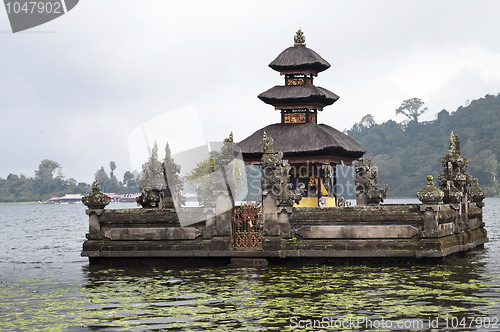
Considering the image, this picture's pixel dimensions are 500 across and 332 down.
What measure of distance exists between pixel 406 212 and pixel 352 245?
99.1 inches

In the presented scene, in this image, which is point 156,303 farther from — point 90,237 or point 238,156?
point 238,156

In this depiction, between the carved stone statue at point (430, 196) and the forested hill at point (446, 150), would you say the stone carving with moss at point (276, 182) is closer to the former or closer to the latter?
the carved stone statue at point (430, 196)

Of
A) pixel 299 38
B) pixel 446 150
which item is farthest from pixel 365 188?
pixel 446 150

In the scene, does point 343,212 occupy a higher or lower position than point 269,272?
higher

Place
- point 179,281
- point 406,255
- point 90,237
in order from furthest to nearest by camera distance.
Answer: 1. point 90,237
2. point 406,255
3. point 179,281

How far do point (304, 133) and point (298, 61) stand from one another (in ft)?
14.5

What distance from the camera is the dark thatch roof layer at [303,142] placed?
44719 millimetres

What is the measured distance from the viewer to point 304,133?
151 feet

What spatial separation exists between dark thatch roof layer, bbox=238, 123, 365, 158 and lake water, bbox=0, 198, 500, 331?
10.0 metres

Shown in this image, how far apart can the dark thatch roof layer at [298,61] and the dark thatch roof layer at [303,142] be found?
3.14 m

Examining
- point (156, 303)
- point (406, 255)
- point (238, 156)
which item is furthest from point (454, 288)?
point (238, 156)

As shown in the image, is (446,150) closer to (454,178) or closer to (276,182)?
(454,178)

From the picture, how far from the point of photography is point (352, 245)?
116 feet

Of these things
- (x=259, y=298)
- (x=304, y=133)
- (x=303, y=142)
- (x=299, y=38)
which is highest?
(x=299, y=38)
